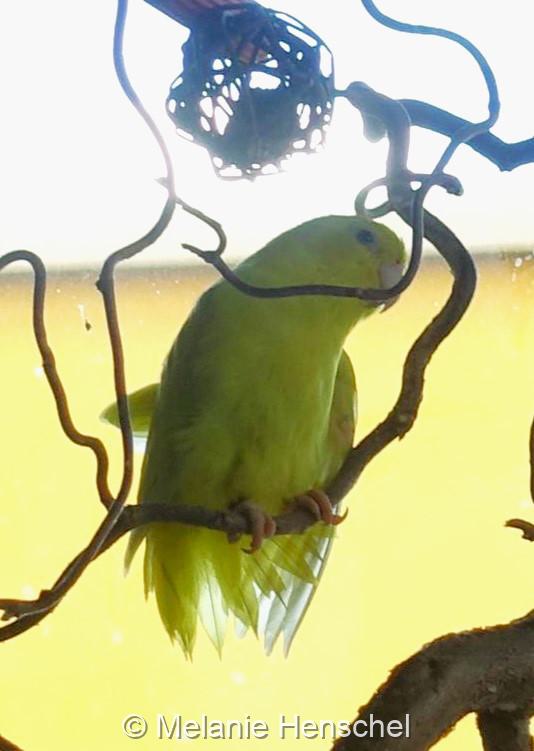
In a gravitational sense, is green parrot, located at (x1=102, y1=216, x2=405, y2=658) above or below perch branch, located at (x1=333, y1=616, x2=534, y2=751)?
above

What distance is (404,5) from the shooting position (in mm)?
894

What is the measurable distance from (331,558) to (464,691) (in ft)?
2.21

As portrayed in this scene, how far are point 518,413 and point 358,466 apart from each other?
650 millimetres

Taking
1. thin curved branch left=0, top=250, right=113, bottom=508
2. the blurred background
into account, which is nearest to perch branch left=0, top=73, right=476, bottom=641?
thin curved branch left=0, top=250, right=113, bottom=508

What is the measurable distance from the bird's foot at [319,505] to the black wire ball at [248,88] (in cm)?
21

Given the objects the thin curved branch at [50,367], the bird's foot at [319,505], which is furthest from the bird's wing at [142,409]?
the thin curved branch at [50,367]

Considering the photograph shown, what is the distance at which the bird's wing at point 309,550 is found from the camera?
65 cm

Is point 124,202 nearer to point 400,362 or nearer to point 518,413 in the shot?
point 400,362

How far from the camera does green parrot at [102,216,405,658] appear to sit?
637 mm

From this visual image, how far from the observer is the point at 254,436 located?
0.64 m

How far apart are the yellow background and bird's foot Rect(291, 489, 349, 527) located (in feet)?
1.57

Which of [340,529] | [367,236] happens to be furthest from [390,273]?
[340,529]

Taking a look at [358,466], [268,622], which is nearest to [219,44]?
[358,466]

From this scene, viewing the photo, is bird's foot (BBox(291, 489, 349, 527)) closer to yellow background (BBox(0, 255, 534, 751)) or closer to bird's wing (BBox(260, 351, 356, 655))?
bird's wing (BBox(260, 351, 356, 655))
